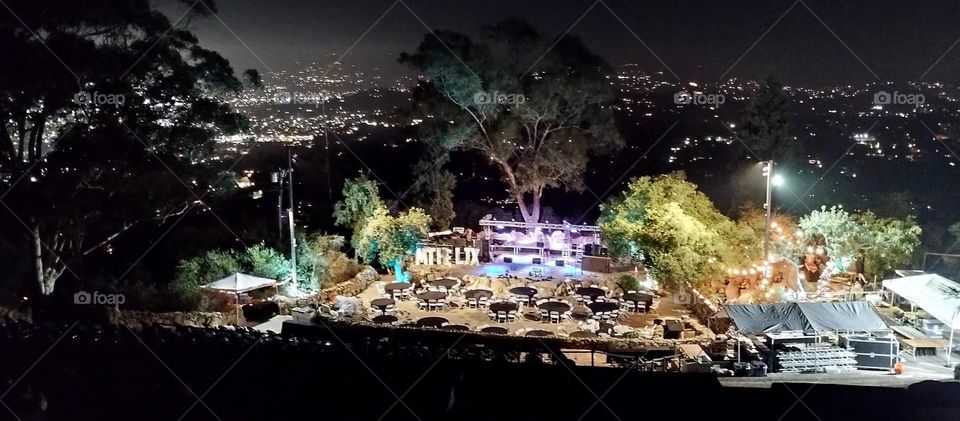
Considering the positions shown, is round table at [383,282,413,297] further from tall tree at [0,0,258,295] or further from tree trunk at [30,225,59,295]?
tree trunk at [30,225,59,295]

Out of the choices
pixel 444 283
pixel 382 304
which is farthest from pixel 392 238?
pixel 382 304

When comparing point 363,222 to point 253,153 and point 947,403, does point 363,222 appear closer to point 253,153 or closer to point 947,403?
point 253,153

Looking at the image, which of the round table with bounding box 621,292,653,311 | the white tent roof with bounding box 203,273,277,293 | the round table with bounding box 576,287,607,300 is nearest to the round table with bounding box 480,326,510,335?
the round table with bounding box 576,287,607,300

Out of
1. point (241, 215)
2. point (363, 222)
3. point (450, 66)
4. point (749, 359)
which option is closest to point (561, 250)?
point (363, 222)

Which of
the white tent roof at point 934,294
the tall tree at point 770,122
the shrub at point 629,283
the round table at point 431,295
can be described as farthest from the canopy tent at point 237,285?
the tall tree at point 770,122

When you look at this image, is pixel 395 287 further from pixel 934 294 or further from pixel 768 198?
pixel 934 294
